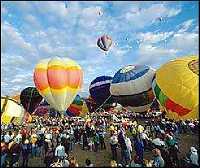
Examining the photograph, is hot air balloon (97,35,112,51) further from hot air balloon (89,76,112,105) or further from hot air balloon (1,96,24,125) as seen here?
hot air balloon (1,96,24,125)

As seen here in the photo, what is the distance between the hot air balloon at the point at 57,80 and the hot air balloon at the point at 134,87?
12.6 ft

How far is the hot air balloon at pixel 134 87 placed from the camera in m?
27.7

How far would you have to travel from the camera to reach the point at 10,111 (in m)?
25.6

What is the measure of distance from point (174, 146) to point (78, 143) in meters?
6.98

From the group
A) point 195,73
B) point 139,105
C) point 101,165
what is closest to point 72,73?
point 139,105

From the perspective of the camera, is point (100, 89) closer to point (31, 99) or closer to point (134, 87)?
point (31, 99)

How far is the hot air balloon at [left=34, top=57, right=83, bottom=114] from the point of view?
1091 inches

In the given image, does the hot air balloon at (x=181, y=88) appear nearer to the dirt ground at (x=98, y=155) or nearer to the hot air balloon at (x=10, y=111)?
the dirt ground at (x=98, y=155)

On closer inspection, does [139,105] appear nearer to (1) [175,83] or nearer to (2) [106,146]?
(1) [175,83]

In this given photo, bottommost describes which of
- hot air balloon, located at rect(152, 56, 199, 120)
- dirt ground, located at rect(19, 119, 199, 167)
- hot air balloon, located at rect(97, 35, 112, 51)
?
dirt ground, located at rect(19, 119, 199, 167)

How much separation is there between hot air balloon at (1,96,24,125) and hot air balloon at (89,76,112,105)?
38.2 ft

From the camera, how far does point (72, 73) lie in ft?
93.7

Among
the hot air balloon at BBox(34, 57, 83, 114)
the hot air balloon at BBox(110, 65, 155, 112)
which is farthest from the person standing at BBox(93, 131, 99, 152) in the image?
the hot air balloon at BBox(110, 65, 155, 112)

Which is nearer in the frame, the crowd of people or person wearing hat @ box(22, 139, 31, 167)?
the crowd of people
